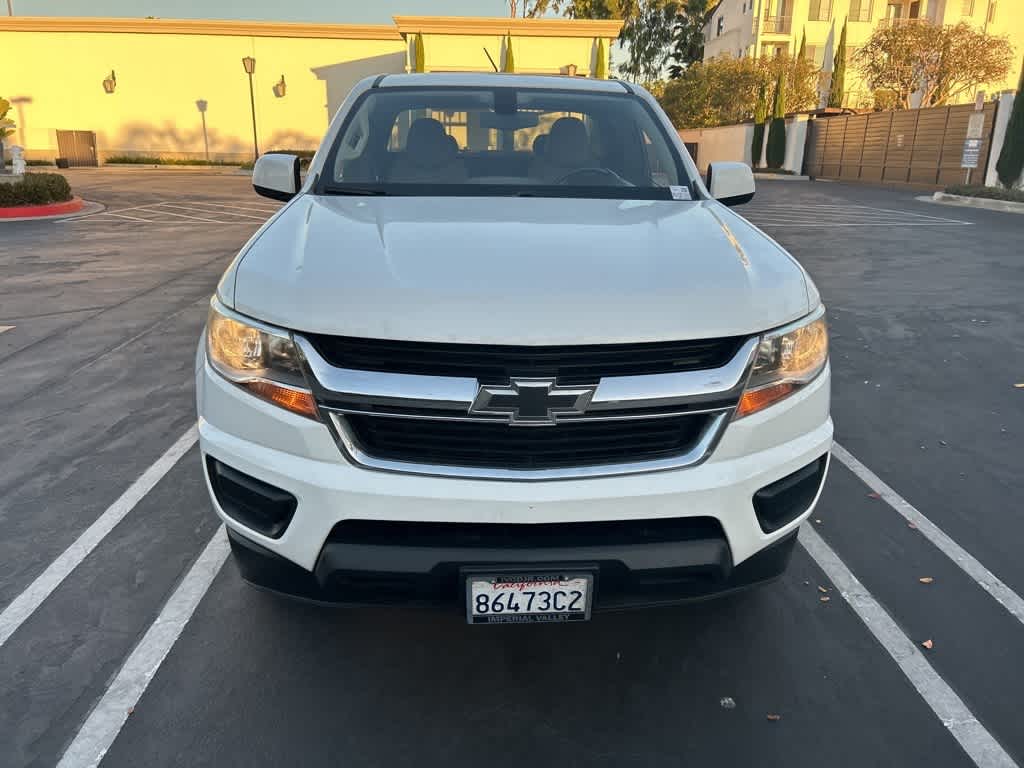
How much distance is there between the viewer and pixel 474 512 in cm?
190

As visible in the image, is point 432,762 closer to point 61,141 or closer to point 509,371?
point 509,371

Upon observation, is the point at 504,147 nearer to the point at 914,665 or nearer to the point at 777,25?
the point at 914,665

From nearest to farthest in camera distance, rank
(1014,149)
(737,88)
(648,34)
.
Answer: (1014,149)
(737,88)
(648,34)

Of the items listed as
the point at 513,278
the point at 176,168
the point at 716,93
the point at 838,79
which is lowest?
the point at 176,168

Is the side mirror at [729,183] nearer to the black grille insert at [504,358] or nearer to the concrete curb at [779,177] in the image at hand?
the black grille insert at [504,358]

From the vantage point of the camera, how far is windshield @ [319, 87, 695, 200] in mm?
3072

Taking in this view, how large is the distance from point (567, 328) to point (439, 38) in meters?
31.7

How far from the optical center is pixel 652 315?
194 centimetres

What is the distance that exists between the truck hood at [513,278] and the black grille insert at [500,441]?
22cm

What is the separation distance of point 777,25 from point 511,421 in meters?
54.3

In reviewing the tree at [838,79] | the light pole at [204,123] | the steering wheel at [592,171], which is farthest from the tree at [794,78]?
the steering wheel at [592,171]

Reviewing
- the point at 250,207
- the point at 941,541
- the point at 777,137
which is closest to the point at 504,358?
the point at 941,541

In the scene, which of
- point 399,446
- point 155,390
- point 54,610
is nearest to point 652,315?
point 399,446

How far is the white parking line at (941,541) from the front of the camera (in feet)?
9.39
